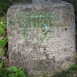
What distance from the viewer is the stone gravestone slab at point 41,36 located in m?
4.14

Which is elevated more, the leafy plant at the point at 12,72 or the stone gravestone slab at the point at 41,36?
the stone gravestone slab at the point at 41,36

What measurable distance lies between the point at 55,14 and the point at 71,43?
0.48 m

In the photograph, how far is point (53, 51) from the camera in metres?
4.22

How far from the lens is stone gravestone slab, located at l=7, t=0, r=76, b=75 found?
4141mm

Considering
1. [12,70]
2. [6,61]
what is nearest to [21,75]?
[12,70]

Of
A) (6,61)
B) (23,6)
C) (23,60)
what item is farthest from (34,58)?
(23,6)

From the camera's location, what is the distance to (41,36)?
4195 millimetres

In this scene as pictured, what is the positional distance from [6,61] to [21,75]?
0.48 m

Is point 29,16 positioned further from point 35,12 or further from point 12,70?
point 12,70

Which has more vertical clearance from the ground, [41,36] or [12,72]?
[41,36]

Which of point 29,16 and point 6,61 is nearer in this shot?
point 29,16

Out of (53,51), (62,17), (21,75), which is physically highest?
(62,17)

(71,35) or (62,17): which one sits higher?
(62,17)

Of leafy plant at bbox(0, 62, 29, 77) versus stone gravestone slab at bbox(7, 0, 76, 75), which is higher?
stone gravestone slab at bbox(7, 0, 76, 75)
